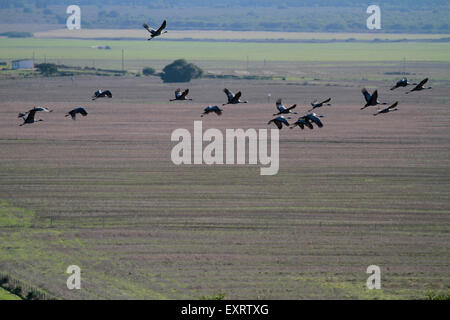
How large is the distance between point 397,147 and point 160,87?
214ft

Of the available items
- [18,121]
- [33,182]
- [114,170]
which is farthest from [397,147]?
[18,121]

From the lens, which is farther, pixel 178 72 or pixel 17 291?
pixel 178 72

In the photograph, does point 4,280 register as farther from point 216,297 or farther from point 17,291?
point 216,297

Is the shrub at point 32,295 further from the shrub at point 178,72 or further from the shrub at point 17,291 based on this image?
the shrub at point 178,72

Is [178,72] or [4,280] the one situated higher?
[178,72]

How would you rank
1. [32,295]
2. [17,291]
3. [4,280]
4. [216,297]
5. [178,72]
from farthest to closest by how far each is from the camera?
[178,72] → [4,280] → [17,291] → [32,295] → [216,297]

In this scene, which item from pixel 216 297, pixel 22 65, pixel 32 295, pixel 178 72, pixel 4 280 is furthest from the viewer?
pixel 22 65

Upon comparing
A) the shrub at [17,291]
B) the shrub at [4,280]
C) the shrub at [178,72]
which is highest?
the shrub at [178,72]

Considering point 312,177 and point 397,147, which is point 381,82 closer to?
point 397,147

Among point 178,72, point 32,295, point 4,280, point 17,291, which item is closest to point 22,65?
point 178,72

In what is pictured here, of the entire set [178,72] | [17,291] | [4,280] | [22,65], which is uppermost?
[22,65]

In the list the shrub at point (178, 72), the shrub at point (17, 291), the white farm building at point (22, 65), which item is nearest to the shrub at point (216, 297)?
the shrub at point (17, 291)
